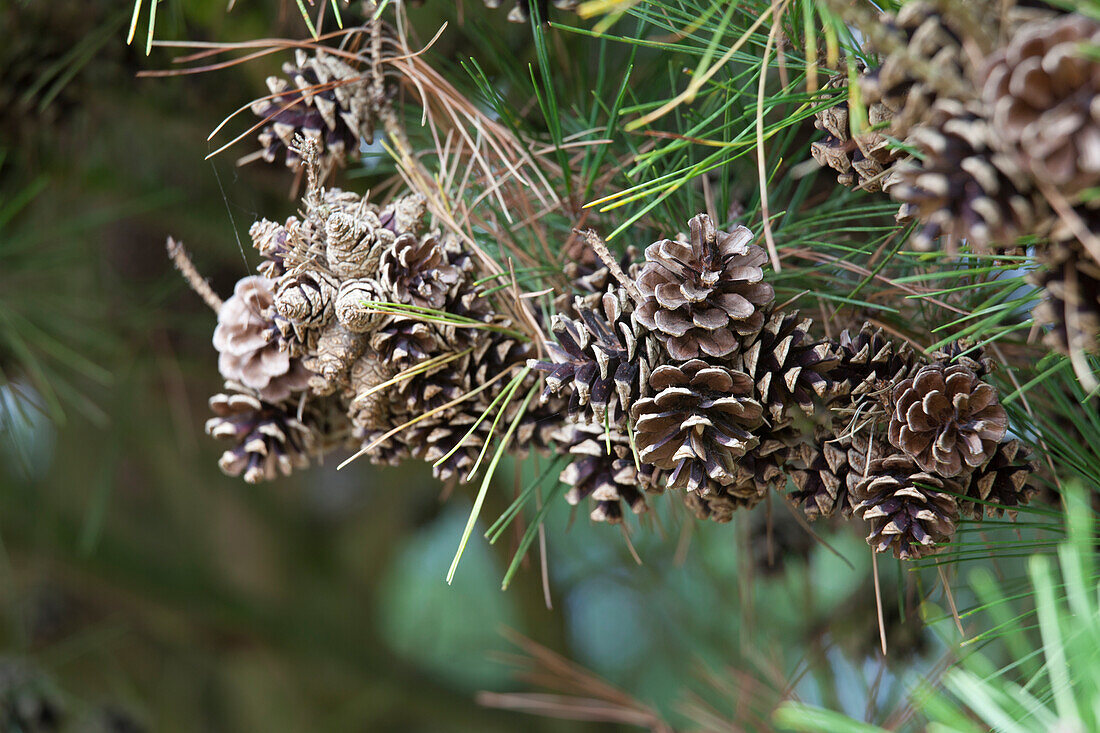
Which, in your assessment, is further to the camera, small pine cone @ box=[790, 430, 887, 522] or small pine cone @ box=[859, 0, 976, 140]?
small pine cone @ box=[790, 430, 887, 522]

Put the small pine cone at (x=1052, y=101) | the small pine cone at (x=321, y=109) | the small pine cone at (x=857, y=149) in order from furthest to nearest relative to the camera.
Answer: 1. the small pine cone at (x=321, y=109)
2. the small pine cone at (x=857, y=149)
3. the small pine cone at (x=1052, y=101)

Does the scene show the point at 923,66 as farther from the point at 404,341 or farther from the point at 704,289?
the point at 404,341

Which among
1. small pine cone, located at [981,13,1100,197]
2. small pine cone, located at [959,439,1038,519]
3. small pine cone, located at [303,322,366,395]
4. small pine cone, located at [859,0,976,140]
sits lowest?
small pine cone, located at [959,439,1038,519]

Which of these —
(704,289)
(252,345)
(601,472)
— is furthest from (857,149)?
(252,345)

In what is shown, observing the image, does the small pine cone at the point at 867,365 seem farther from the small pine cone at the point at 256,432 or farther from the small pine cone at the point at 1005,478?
the small pine cone at the point at 256,432

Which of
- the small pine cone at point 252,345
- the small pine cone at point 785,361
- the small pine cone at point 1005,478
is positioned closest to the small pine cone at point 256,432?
the small pine cone at point 252,345

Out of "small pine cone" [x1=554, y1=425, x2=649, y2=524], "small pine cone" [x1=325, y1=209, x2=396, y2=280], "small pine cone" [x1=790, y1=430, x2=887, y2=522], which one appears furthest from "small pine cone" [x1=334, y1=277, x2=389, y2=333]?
"small pine cone" [x1=790, y1=430, x2=887, y2=522]

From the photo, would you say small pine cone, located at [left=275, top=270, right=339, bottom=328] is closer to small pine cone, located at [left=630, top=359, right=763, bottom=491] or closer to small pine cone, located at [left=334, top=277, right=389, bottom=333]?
small pine cone, located at [left=334, top=277, right=389, bottom=333]
